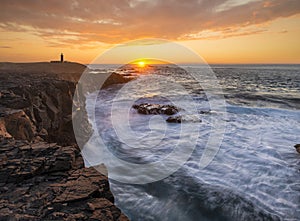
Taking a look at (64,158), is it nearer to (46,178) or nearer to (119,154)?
(46,178)

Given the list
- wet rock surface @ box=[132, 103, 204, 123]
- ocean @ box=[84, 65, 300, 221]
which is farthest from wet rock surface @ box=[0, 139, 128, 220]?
wet rock surface @ box=[132, 103, 204, 123]

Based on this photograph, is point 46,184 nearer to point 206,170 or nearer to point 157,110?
point 206,170

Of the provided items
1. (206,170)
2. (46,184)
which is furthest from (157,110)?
(46,184)

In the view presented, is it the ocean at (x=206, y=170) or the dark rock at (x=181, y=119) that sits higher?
the dark rock at (x=181, y=119)

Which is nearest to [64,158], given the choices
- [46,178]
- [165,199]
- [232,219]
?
[46,178]

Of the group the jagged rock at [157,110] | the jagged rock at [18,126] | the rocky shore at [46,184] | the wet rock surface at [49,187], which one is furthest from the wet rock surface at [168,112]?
the wet rock surface at [49,187]

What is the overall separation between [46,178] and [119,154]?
5298 mm

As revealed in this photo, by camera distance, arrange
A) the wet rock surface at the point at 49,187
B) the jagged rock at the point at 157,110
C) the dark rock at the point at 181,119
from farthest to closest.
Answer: the jagged rock at the point at 157,110
the dark rock at the point at 181,119
the wet rock surface at the point at 49,187

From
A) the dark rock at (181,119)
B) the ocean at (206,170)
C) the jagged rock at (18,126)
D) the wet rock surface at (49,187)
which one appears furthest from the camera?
→ the dark rock at (181,119)

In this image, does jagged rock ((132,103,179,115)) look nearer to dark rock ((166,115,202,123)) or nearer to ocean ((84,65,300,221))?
dark rock ((166,115,202,123))

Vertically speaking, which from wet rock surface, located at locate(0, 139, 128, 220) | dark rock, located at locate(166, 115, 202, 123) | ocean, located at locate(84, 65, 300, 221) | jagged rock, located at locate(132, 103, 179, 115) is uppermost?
wet rock surface, located at locate(0, 139, 128, 220)

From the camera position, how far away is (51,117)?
26.4 ft

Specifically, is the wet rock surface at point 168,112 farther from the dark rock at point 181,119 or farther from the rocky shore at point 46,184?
the rocky shore at point 46,184

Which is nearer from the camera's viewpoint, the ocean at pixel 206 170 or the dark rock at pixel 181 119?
the ocean at pixel 206 170
